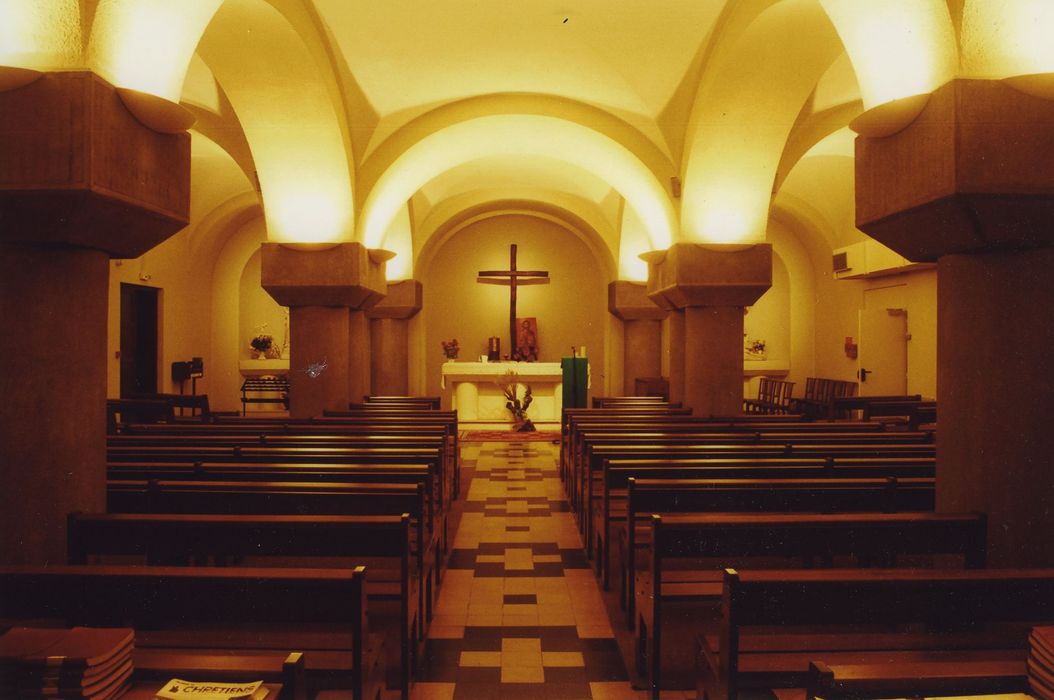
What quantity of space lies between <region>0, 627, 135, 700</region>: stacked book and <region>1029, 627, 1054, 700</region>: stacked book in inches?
92.7

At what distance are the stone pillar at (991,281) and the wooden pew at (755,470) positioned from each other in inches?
38.2

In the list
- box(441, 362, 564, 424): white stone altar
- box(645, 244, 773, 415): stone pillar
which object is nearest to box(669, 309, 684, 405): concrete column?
box(645, 244, 773, 415): stone pillar

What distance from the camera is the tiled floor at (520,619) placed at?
3307 millimetres

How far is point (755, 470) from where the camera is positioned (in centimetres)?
407

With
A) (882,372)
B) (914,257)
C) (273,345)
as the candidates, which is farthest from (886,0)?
(273,345)

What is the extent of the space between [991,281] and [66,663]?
3.53m

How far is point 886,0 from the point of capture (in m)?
3.39

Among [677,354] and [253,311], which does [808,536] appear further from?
[253,311]

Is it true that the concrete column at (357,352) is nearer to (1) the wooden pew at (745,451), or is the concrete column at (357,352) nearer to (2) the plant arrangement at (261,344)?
(1) the wooden pew at (745,451)

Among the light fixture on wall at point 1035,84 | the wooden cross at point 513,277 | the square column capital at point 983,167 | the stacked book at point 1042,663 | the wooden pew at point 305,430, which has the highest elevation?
the wooden cross at point 513,277

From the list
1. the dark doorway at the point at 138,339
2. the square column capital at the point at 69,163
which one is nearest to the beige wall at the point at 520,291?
the dark doorway at the point at 138,339

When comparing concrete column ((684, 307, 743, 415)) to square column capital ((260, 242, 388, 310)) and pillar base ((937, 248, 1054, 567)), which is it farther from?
pillar base ((937, 248, 1054, 567))

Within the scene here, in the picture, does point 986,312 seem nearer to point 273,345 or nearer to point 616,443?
point 616,443

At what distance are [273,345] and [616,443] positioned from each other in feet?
39.0
